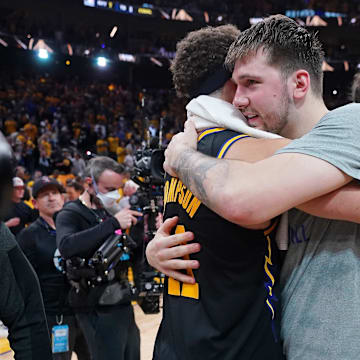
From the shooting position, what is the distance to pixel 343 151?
1.27m

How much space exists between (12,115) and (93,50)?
7.12 m

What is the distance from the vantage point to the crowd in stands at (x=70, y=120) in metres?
13.8

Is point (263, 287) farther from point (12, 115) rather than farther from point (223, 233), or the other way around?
point (12, 115)

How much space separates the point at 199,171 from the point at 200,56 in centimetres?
49

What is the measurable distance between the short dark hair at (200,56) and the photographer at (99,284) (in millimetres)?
2025

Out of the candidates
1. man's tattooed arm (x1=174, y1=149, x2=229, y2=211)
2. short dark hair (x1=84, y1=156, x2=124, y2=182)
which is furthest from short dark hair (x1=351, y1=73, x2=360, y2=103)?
short dark hair (x1=84, y1=156, x2=124, y2=182)

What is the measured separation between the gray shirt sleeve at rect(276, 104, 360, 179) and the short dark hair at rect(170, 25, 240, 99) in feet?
1.59

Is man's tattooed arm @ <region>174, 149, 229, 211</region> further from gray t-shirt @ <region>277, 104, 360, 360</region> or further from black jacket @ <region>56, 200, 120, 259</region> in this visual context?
black jacket @ <region>56, 200, 120, 259</region>

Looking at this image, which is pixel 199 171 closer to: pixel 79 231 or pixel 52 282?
pixel 79 231

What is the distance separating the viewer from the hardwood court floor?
483cm

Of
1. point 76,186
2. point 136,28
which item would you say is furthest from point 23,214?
point 136,28

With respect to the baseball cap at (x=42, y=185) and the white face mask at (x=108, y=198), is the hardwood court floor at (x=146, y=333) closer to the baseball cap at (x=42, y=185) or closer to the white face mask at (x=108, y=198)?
the baseball cap at (x=42, y=185)

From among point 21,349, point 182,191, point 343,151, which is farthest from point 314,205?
point 21,349

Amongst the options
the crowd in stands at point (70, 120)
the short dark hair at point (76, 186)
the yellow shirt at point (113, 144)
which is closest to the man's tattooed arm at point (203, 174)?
the short dark hair at point (76, 186)
